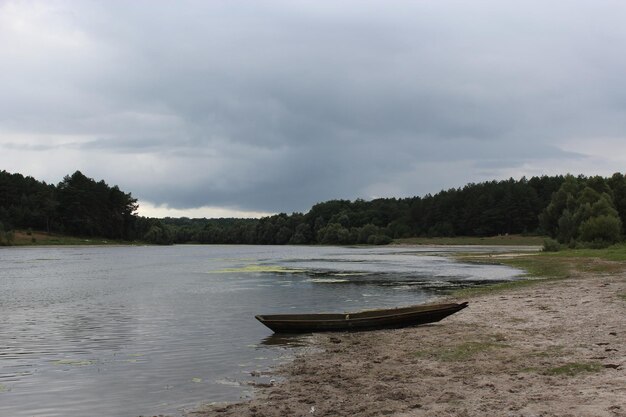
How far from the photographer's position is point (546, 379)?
47.6 ft

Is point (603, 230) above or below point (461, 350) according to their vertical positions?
above

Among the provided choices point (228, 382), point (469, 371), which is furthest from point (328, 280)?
point (469, 371)

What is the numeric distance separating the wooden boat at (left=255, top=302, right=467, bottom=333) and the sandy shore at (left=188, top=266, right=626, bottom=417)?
0.50 metres

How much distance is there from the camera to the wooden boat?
25.6 meters

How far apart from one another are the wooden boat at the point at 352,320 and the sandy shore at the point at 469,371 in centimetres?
50

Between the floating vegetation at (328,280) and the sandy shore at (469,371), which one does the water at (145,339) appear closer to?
the floating vegetation at (328,280)

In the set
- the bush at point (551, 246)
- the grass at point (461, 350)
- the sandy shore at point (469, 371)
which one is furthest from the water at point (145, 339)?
the bush at point (551, 246)

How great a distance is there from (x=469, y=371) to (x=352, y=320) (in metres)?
9.71

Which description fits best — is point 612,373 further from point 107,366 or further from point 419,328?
point 107,366

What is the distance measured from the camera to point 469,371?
1641 cm

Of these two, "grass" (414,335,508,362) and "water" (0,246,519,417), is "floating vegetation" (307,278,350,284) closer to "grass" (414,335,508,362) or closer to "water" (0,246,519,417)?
"water" (0,246,519,417)

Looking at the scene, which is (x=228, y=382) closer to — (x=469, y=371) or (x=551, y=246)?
(x=469, y=371)

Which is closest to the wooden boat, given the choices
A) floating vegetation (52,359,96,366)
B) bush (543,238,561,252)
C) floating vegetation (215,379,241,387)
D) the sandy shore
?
the sandy shore

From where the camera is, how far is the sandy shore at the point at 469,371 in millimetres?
12719
